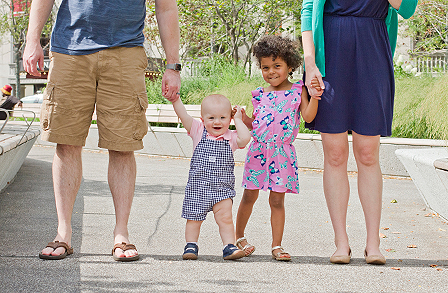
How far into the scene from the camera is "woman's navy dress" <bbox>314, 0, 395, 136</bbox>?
3025mm

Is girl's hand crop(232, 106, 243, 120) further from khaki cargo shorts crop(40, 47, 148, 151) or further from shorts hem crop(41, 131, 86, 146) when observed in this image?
shorts hem crop(41, 131, 86, 146)

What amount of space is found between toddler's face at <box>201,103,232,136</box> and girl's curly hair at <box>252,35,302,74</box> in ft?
1.45

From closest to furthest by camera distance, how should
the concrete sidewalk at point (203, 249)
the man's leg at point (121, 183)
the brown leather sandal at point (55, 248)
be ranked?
the concrete sidewalk at point (203, 249) < the brown leather sandal at point (55, 248) < the man's leg at point (121, 183)

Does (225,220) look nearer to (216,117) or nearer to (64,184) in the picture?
(216,117)

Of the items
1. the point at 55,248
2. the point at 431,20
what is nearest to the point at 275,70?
the point at 55,248

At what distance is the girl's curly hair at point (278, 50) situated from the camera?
3312 millimetres

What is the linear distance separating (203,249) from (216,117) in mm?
823

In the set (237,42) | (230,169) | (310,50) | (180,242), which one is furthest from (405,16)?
(237,42)

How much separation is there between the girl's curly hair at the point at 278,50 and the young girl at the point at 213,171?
415 millimetres

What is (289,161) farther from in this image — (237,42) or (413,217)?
(237,42)

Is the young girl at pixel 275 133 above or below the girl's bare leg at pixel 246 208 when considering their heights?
above

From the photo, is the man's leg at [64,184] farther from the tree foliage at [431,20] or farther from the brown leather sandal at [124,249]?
the tree foliage at [431,20]

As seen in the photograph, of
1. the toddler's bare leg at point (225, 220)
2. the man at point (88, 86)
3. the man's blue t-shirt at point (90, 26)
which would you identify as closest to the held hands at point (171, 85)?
the man at point (88, 86)

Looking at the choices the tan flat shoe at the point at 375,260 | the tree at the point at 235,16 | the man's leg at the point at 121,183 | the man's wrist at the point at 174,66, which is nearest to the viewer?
the tan flat shoe at the point at 375,260
